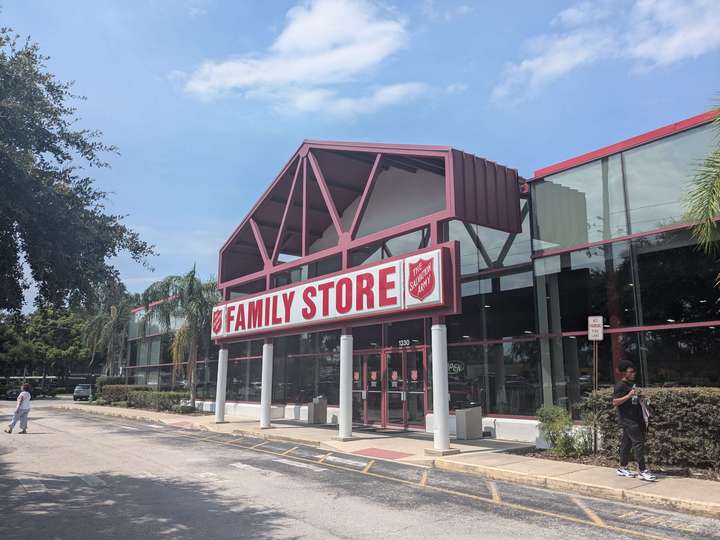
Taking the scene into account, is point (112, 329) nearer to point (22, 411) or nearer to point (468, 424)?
point (22, 411)

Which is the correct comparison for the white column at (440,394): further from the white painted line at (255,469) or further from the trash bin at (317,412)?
the trash bin at (317,412)

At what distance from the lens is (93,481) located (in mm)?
10078

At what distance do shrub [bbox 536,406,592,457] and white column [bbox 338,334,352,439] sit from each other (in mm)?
5397

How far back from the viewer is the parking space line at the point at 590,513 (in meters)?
7.11

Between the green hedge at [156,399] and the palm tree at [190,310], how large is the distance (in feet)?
3.85

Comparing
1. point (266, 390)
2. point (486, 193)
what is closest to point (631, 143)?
point (486, 193)

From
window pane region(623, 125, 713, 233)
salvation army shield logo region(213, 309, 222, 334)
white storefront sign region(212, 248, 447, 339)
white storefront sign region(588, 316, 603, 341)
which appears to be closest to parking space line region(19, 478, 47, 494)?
white storefront sign region(212, 248, 447, 339)

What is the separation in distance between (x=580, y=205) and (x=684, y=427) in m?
6.64

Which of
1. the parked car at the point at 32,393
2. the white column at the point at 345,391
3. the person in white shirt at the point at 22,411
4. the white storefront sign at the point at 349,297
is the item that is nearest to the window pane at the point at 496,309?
the white column at the point at 345,391

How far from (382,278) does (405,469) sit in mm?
5067

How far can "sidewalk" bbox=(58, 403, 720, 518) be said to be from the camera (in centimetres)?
812

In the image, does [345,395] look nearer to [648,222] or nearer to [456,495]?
[456,495]

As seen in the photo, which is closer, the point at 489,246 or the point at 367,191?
the point at 367,191

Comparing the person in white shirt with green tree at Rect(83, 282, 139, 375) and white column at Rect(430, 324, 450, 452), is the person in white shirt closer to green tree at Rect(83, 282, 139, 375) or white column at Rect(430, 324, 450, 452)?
white column at Rect(430, 324, 450, 452)
